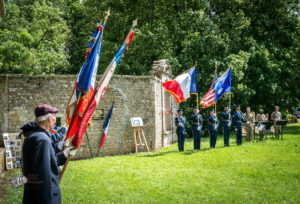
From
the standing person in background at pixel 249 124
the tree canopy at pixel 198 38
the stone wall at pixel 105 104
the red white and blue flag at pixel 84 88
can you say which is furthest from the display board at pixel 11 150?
the standing person in background at pixel 249 124

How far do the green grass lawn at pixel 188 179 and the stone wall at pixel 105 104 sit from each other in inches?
68.0

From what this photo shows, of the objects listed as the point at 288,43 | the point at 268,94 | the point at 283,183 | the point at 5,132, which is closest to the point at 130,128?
the point at 5,132

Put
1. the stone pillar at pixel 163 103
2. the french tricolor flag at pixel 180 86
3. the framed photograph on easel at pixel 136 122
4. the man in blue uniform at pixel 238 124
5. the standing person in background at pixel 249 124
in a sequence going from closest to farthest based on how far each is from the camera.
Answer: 1. the french tricolor flag at pixel 180 86
2. the framed photograph on easel at pixel 136 122
3. the man in blue uniform at pixel 238 124
4. the stone pillar at pixel 163 103
5. the standing person in background at pixel 249 124

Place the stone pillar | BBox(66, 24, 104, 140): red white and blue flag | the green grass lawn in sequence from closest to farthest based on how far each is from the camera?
BBox(66, 24, 104, 140): red white and blue flag < the green grass lawn < the stone pillar

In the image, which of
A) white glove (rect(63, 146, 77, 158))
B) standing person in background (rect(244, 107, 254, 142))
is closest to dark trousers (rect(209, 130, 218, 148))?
standing person in background (rect(244, 107, 254, 142))

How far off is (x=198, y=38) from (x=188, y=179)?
15492 mm

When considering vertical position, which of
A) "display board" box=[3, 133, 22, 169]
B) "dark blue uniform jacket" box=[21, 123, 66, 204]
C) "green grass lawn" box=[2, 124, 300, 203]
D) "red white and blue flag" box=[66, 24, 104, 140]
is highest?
"red white and blue flag" box=[66, 24, 104, 140]

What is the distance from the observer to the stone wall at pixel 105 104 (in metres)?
11.7

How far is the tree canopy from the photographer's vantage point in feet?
69.5

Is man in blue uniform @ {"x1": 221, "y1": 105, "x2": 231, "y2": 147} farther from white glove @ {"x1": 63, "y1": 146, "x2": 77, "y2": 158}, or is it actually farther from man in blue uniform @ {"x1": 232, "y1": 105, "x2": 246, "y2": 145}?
white glove @ {"x1": 63, "y1": 146, "x2": 77, "y2": 158}

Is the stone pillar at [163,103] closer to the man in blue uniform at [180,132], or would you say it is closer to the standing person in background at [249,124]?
the man in blue uniform at [180,132]

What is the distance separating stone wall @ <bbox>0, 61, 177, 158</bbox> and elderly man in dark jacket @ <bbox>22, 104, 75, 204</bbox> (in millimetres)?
9161

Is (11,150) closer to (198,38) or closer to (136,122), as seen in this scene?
(136,122)

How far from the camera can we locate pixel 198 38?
21.6 metres
